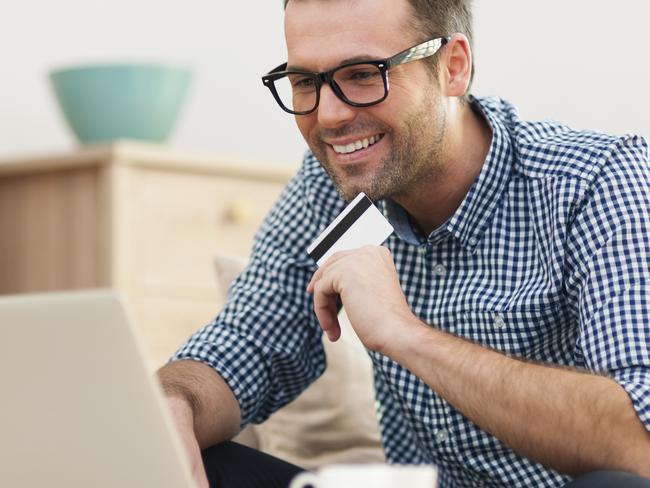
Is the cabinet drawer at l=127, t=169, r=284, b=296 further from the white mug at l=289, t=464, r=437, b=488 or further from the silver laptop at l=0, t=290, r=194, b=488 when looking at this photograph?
the white mug at l=289, t=464, r=437, b=488

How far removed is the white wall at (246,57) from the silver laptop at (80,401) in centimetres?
220

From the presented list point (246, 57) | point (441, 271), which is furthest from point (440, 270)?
point (246, 57)

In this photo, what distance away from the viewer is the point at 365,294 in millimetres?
1318

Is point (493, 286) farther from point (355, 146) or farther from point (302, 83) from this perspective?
point (302, 83)

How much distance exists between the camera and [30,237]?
9.20 feet

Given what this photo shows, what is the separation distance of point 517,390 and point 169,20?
2.26 m

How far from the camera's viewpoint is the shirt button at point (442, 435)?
1.52m

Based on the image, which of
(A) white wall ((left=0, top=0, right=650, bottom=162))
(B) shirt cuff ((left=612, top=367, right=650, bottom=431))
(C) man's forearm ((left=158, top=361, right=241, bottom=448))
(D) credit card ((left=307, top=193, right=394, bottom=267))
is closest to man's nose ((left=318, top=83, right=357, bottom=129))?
(D) credit card ((left=307, top=193, right=394, bottom=267))

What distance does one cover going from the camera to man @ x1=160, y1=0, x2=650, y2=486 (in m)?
1.25

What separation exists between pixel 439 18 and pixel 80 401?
976mm

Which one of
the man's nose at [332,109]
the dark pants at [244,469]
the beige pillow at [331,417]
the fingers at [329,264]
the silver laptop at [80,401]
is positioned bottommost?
the beige pillow at [331,417]

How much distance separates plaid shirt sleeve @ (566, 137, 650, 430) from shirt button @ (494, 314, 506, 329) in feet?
0.31

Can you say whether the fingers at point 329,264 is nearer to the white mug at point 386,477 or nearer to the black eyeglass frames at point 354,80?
the black eyeglass frames at point 354,80

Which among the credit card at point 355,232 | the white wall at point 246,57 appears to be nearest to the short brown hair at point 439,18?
the credit card at point 355,232
